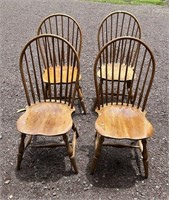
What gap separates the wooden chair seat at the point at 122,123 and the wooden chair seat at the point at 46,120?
0.27 m

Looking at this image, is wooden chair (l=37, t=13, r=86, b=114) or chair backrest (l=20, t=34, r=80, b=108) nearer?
chair backrest (l=20, t=34, r=80, b=108)

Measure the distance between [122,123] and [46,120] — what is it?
62 cm

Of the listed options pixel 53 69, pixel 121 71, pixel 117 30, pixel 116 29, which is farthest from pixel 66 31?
pixel 53 69

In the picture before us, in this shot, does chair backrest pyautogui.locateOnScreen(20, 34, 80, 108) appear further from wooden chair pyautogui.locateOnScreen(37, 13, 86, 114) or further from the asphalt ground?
the asphalt ground

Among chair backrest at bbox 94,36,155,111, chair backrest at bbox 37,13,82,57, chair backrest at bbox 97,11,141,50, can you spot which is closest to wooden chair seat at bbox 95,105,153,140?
chair backrest at bbox 94,36,155,111

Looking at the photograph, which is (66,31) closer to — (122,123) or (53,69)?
(53,69)

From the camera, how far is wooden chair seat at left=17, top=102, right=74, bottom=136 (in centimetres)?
237

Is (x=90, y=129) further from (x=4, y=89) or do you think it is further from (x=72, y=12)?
(x=72, y=12)

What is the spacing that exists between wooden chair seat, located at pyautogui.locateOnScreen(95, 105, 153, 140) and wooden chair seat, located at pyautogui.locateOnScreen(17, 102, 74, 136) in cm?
27

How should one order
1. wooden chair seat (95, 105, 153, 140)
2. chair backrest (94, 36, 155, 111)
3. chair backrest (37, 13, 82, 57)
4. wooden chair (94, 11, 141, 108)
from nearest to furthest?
wooden chair seat (95, 105, 153, 140) → chair backrest (94, 36, 155, 111) → chair backrest (37, 13, 82, 57) → wooden chair (94, 11, 141, 108)

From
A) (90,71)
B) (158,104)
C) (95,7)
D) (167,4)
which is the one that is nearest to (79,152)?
(158,104)

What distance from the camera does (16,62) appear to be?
4.52 metres

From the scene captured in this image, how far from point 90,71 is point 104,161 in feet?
6.01

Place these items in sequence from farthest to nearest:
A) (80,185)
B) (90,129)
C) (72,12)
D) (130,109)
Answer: (72,12), (90,129), (130,109), (80,185)
